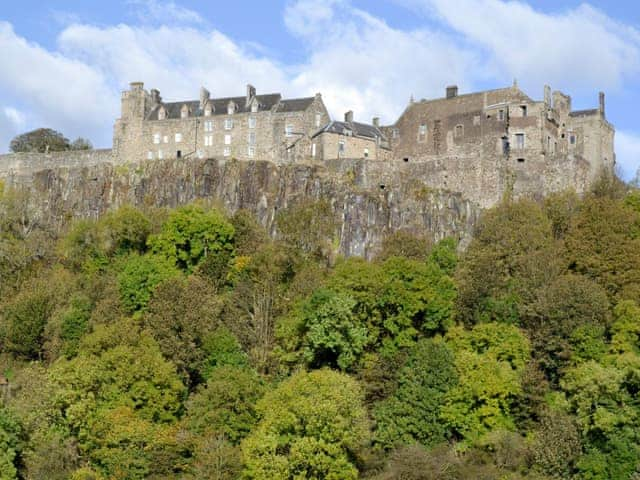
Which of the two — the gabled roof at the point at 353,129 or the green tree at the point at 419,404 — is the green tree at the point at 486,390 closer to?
the green tree at the point at 419,404

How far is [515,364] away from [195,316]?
1533 centimetres

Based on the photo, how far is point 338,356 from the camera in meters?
46.0

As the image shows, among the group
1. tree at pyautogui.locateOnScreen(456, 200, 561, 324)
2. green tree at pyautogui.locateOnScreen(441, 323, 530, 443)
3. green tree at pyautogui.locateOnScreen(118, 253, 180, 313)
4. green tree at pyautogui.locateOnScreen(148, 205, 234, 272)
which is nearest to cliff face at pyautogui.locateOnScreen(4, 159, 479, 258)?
green tree at pyautogui.locateOnScreen(148, 205, 234, 272)

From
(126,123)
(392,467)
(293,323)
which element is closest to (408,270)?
(293,323)

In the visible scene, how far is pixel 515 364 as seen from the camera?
44312 mm

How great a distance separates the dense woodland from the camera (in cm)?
3953

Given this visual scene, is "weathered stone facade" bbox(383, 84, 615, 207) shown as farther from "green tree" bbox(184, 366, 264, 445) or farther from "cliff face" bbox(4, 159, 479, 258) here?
"green tree" bbox(184, 366, 264, 445)

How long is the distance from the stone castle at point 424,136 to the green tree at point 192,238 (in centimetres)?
958

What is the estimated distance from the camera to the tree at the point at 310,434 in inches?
1524

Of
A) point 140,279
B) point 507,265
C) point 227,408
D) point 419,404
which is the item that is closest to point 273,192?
point 140,279

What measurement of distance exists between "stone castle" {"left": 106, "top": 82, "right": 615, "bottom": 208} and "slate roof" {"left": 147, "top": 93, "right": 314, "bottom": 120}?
0.07 meters

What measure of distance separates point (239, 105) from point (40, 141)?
2307cm

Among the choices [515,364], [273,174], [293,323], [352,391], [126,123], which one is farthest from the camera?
[126,123]

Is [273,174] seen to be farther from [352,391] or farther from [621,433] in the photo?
[621,433]
